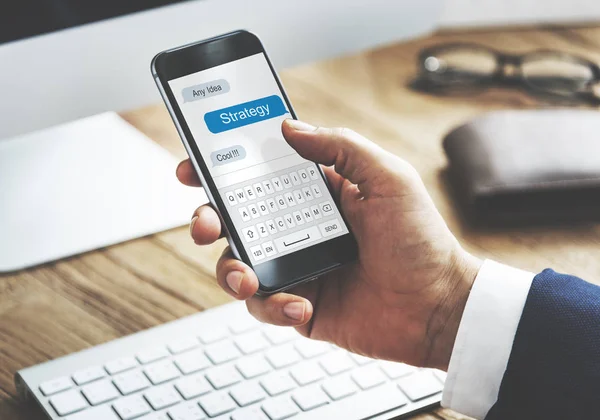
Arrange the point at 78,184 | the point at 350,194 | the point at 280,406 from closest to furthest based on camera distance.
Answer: the point at 280,406
the point at 350,194
the point at 78,184

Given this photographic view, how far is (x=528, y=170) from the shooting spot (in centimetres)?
76

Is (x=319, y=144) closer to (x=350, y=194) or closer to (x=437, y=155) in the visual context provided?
(x=350, y=194)

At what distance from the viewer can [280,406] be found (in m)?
0.56

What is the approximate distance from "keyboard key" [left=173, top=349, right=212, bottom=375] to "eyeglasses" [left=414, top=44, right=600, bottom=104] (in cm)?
50

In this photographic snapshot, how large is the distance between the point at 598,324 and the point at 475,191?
0.72ft

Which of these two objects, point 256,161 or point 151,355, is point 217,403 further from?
point 256,161

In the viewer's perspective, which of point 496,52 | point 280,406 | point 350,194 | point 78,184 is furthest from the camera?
point 496,52

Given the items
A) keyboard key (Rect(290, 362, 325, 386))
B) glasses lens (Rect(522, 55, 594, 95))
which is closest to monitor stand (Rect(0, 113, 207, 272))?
keyboard key (Rect(290, 362, 325, 386))

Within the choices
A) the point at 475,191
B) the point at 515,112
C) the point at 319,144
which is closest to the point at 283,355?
the point at 319,144

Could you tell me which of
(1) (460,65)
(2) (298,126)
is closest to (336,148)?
(2) (298,126)

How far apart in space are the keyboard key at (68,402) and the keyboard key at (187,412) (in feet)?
0.19

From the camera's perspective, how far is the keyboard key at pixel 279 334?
622mm

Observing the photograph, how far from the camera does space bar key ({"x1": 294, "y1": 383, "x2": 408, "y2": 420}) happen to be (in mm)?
561

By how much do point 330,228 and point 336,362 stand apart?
10 cm
